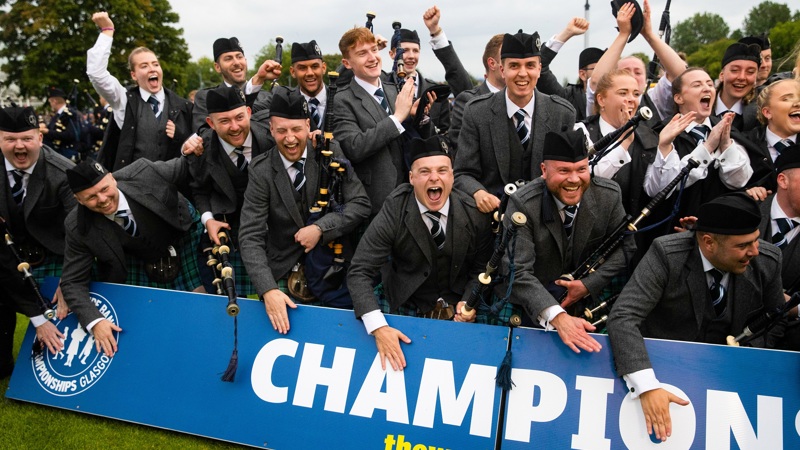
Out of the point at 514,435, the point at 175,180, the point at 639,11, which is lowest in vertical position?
the point at 514,435

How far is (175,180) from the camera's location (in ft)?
16.7

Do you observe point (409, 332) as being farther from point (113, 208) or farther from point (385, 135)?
point (113, 208)

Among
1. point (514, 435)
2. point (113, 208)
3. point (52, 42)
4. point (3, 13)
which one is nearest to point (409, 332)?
point (514, 435)

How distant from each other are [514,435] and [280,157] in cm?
252

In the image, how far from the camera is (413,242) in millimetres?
4129

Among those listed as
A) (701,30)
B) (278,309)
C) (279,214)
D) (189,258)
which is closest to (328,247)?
(279,214)

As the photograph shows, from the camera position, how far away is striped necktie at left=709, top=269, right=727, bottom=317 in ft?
11.2

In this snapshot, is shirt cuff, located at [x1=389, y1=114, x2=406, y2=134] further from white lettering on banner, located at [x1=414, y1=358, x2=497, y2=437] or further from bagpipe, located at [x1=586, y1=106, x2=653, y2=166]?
white lettering on banner, located at [x1=414, y1=358, x2=497, y2=437]

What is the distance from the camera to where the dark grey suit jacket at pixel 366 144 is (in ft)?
15.7

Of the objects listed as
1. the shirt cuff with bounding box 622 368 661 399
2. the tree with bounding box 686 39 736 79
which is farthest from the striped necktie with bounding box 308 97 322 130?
the tree with bounding box 686 39 736 79

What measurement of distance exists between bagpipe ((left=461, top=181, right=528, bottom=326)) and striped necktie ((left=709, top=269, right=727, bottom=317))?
1.05m

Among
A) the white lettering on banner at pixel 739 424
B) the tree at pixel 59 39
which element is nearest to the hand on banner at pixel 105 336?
the white lettering on banner at pixel 739 424

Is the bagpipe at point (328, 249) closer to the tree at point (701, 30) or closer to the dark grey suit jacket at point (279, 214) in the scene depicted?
the dark grey suit jacket at point (279, 214)

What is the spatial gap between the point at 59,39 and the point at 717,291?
34125 millimetres
